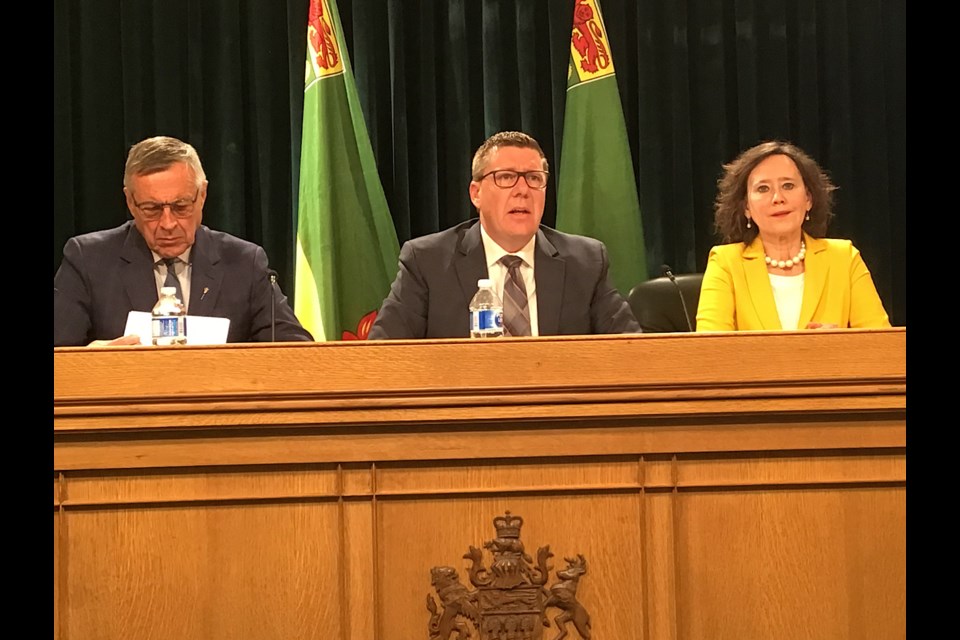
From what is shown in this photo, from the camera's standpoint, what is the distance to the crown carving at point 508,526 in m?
2.11

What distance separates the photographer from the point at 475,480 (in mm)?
2131

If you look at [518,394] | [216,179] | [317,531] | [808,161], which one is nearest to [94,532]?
[317,531]

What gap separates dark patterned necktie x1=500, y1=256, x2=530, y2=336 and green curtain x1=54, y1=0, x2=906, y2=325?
1483 mm

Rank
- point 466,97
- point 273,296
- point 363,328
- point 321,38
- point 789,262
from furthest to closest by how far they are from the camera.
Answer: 1. point 466,97
2. point 321,38
3. point 363,328
4. point 789,262
5. point 273,296

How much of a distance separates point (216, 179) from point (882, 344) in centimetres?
335

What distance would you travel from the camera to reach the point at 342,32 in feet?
15.5

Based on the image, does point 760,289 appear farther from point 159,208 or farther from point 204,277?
point 159,208

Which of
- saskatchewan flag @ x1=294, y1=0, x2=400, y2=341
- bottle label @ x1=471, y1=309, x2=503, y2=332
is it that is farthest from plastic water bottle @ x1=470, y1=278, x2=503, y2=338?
saskatchewan flag @ x1=294, y1=0, x2=400, y2=341

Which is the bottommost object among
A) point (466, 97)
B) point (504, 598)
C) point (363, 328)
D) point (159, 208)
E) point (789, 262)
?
point (504, 598)

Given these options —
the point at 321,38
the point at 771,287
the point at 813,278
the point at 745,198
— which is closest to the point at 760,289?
the point at 771,287

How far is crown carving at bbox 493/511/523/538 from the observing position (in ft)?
6.93

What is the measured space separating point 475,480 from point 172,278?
1.69 meters

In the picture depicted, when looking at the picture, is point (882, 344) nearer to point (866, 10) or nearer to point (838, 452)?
point (838, 452)

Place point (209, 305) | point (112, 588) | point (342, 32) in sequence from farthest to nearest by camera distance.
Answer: point (342, 32), point (209, 305), point (112, 588)
